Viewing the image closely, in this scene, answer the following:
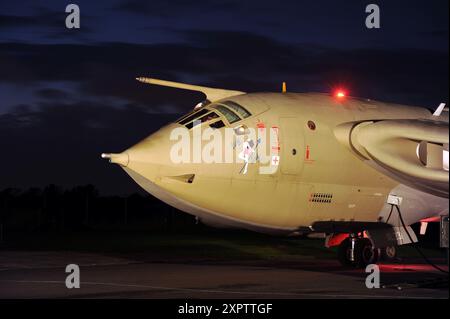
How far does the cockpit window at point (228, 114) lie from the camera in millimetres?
17875

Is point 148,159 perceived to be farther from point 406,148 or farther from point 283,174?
point 406,148

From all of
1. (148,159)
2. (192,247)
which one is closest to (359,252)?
(148,159)

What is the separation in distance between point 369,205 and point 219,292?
5577 millimetres

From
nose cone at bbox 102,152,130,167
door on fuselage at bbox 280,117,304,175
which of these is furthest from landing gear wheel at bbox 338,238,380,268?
nose cone at bbox 102,152,130,167

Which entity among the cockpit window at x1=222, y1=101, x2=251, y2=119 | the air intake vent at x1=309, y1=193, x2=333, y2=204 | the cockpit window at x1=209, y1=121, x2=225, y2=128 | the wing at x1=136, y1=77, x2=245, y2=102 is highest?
the wing at x1=136, y1=77, x2=245, y2=102

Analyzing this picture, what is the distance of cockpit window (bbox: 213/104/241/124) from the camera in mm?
17875

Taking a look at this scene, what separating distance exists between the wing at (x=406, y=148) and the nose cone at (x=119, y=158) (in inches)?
188

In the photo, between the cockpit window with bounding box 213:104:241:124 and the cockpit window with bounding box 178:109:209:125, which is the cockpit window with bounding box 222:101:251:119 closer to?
the cockpit window with bounding box 213:104:241:124

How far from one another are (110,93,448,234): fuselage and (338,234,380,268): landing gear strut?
1.28 m

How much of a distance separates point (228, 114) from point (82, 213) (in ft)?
130

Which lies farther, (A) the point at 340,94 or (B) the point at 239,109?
(A) the point at 340,94

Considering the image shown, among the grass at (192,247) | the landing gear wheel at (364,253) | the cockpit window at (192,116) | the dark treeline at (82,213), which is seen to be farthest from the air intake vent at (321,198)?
the dark treeline at (82,213)

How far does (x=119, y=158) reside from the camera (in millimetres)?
16875
